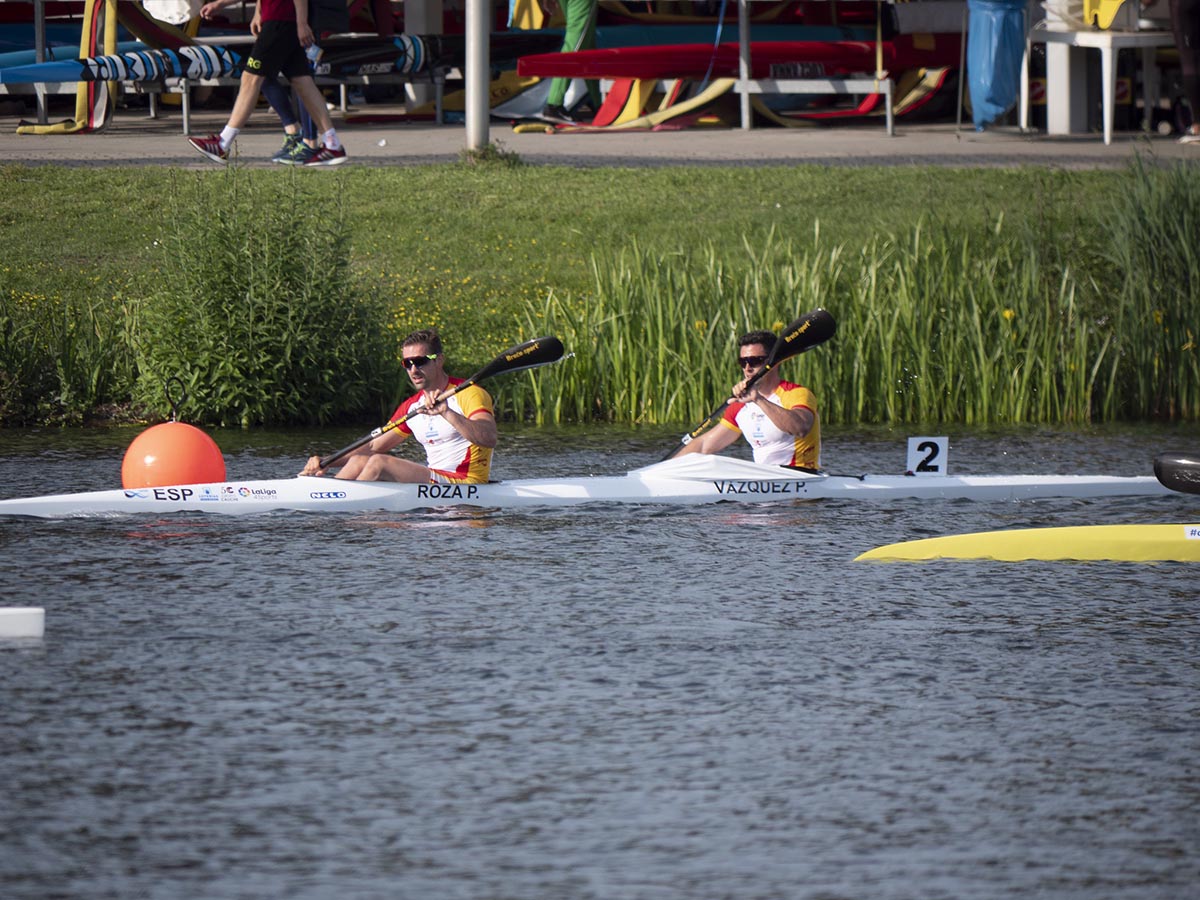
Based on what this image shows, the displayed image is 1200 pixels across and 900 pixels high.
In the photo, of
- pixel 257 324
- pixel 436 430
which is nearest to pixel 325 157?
pixel 257 324

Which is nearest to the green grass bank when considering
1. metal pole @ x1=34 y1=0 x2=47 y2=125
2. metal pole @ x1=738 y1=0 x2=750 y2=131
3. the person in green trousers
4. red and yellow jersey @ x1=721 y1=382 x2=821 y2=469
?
red and yellow jersey @ x1=721 y1=382 x2=821 y2=469

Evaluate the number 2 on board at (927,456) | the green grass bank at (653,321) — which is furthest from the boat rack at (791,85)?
the number 2 on board at (927,456)

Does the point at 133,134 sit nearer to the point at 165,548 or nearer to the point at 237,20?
the point at 237,20

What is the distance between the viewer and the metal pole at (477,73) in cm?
1936

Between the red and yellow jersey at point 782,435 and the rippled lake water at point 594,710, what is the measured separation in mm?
367

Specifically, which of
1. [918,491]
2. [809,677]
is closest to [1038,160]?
[918,491]

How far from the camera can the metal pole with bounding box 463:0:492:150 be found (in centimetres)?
1936

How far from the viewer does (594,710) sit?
8.12m

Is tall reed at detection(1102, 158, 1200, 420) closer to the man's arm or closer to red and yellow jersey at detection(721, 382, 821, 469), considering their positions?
red and yellow jersey at detection(721, 382, 821, 469)

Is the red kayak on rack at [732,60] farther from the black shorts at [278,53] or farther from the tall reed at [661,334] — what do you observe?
the tall reed at [661,334]

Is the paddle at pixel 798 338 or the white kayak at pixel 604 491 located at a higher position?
the paddle at pixel 798 338

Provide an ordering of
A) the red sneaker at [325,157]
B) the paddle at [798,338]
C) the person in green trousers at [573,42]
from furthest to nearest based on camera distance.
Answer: the person in green trousers at [573,42] → the red sneaker at [325,157] → the paddle at [798,338]

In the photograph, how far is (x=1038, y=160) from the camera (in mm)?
19984

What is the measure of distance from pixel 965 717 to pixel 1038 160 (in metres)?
12.8
